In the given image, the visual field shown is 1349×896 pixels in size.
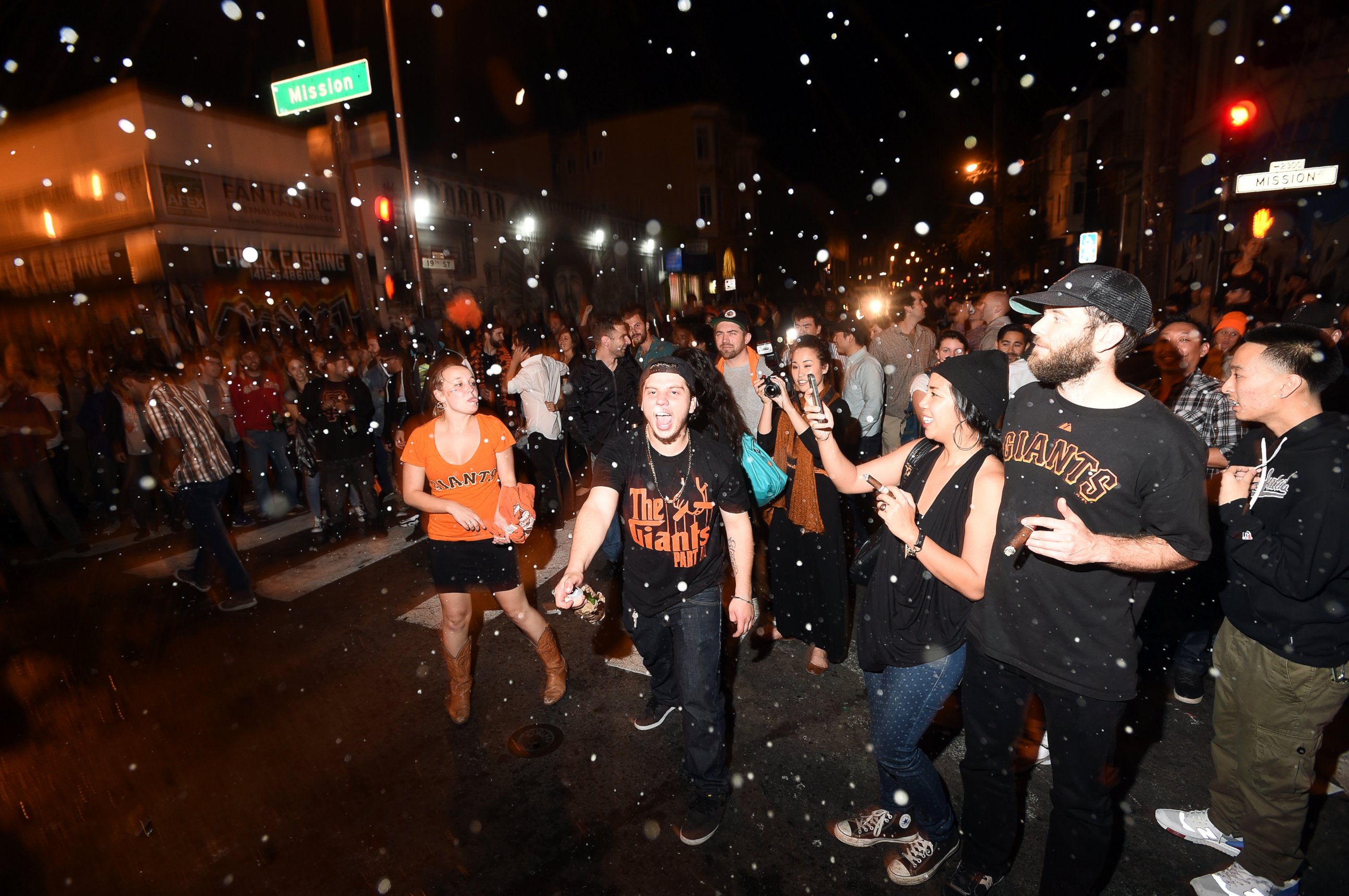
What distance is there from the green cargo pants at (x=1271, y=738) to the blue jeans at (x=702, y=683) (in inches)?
84.7

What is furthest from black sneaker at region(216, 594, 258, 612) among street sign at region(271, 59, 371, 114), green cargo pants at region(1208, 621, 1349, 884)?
street sign at region(271, 59, 371, 114)

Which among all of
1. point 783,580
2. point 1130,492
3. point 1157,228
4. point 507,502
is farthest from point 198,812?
point 1157,228

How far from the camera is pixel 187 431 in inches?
221

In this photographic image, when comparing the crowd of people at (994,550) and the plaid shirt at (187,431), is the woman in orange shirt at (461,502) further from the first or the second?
the plaid shirt at (187,431)

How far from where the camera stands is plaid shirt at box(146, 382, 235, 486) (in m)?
5.56

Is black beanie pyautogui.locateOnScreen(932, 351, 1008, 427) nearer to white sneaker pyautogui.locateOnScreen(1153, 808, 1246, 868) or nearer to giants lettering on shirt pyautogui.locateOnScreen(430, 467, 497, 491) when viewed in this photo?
white sneaker pyautogui.locateOnScreen(1153, 808, 1246, 868)

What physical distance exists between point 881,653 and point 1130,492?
108cm

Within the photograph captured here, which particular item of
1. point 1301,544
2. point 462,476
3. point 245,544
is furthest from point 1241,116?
point 245,544

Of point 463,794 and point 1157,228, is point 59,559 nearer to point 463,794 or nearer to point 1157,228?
point 463,794

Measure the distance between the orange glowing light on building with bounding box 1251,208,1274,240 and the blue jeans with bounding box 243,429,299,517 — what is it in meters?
18.3

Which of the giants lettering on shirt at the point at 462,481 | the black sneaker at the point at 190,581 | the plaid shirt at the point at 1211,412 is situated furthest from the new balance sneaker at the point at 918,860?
the black sneaker at the point at 190,581

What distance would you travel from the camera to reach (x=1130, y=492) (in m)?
2.10

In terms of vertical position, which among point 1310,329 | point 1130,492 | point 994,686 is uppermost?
point 1310,329

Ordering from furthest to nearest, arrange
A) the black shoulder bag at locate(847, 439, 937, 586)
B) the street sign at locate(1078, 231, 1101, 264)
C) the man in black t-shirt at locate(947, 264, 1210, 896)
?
the street sign at locate(1078, 231, 1101, 264), the black shoulder bag at locate(847, 439, 937, 586), the man in black t-shirt at locate(947, 264, 1210, 896)
